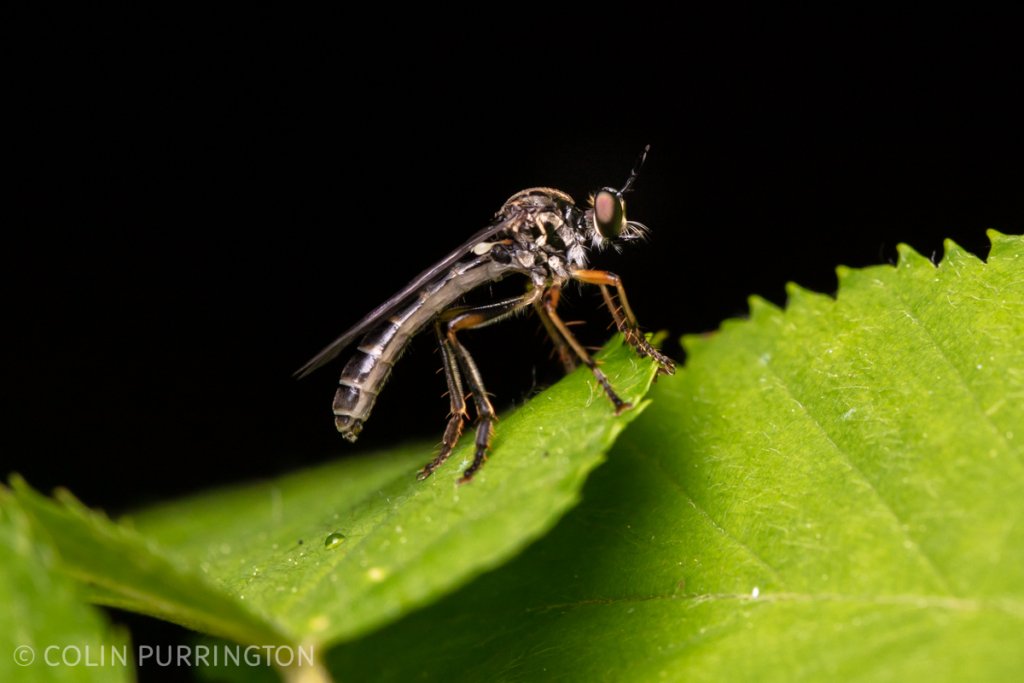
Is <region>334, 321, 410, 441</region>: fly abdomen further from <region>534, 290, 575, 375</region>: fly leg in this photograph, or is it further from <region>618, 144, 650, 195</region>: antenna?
<region>618, 144, 650, 195</region>: antenna

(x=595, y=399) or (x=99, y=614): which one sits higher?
(x=595, y=399)

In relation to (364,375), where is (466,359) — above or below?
below

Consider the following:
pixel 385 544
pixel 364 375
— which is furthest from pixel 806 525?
pixel 364 375

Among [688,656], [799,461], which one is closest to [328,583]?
[688,656]

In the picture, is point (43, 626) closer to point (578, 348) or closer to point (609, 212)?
point (578, 348)

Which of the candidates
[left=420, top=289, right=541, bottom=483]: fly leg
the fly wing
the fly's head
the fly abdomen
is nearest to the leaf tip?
[left=420, top=289, right=541, bottom=483]: fly leg

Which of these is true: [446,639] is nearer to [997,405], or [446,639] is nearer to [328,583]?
[328,583]

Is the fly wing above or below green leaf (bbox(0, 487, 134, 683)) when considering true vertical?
above
